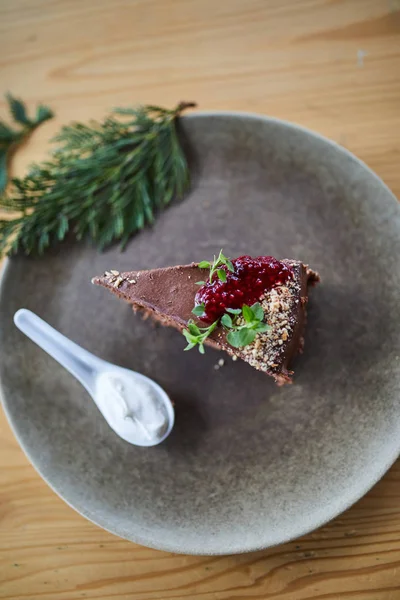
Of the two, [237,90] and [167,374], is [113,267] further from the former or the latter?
[237,90]

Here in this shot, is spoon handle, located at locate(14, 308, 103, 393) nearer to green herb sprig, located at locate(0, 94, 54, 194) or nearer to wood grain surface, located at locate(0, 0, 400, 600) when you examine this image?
wood grain surface, located at locate(0, 0, 400, 600)

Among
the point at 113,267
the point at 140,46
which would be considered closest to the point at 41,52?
the point at 140,46

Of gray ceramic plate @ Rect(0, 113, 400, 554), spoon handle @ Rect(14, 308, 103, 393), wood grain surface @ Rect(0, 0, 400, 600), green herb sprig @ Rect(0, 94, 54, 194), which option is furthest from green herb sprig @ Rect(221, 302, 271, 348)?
green herb sprig @ Rect(0, 94, 54, 194)

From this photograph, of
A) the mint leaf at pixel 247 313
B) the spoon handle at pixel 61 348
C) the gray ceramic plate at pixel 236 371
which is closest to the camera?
the mint leaf at pixel 247 313

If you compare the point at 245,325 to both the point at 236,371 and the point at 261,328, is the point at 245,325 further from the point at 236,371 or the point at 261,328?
the point at 236,371

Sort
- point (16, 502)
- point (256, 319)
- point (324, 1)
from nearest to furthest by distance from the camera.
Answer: point (256, 319) < point (16, 502) < point (324, 1)

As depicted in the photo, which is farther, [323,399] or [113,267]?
[113,267]

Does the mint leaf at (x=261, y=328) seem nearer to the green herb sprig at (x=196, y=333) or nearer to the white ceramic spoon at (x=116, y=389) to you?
the green herb sprig at (x=196, y=333)

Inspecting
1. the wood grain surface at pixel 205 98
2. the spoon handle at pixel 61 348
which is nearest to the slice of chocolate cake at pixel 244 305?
the spoon handle at pixel 61 348
